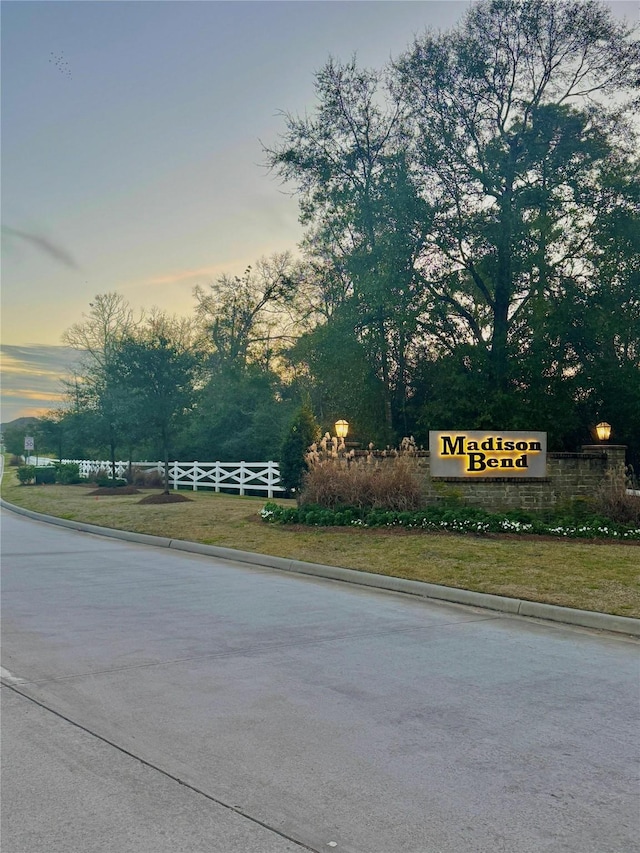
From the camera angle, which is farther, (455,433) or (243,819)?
(455,433)

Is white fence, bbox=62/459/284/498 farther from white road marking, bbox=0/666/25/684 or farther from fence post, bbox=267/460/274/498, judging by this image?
white road marking, bbox=0/666/25/684

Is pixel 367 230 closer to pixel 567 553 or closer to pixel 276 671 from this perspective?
pixel 567 553

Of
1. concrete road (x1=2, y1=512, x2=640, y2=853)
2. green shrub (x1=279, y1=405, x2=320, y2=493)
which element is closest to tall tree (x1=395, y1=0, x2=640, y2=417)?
green shrub (x1=279, y1=405, x2=320, y2=493)

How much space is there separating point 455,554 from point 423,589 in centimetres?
246

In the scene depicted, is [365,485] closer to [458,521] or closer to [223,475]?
[458,521]

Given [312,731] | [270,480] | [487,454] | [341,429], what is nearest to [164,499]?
[270,480]

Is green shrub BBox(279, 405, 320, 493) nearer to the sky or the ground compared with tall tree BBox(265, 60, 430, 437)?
nearer to the ground

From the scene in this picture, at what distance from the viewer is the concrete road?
370cm

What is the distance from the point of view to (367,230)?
87.2ft

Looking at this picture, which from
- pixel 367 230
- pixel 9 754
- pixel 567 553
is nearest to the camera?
pixel 9 754

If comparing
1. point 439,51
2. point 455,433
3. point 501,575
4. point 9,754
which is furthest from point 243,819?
point 439,51

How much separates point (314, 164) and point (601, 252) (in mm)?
10302

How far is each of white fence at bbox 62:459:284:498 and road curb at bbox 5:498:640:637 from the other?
41.0 ft

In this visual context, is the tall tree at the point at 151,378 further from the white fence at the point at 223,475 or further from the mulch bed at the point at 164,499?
the white fence at the point at 223,475
